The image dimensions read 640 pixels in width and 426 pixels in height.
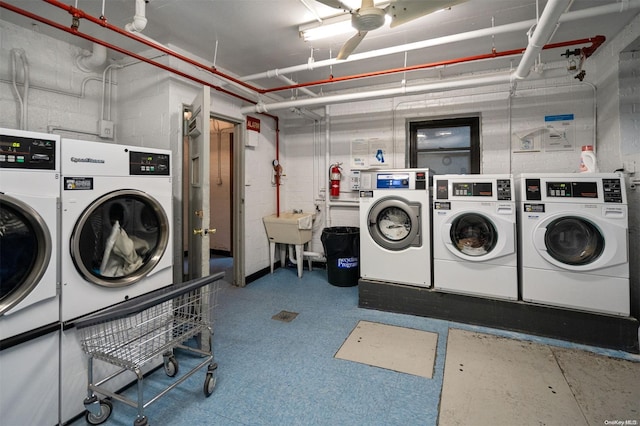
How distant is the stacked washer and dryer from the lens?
1625 millimetres

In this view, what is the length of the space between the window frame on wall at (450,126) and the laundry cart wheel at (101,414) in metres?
3.90

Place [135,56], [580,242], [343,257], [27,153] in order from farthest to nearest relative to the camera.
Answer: [343,257] → [580,242] → [135,56] → [27,153]

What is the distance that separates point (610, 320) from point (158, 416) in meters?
3.30

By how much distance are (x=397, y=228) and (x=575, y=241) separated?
1537mm

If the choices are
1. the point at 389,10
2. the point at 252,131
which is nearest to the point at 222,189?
the point at 252,131

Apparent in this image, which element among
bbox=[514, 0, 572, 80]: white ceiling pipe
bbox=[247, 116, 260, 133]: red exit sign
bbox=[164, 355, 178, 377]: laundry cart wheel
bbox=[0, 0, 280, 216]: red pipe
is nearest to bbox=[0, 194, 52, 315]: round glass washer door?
bbox=[164, 355, 178, 377]: laundry cart wheel

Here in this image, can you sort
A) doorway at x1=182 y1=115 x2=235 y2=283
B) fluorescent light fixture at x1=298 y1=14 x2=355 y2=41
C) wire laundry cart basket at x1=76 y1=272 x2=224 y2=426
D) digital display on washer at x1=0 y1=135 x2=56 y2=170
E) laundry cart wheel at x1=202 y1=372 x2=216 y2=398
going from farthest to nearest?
doorway at x1=182 y1=115 x2=235 y2=283, fluorescent light fixture at x1=298 y1=14 x2=355 y2=41, laundry cart wheel at x1=202 y1=372 x2=216 y2=398, wire laundry cart basket at x1=76 y1=272 x2=224 y2=426, digital display on washer at x1=0 y1=135 x2=56 y2=170

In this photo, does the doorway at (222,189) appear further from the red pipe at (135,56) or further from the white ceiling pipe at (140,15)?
the white ceiling pipe at (140,15)

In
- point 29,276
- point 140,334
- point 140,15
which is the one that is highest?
point 140,15

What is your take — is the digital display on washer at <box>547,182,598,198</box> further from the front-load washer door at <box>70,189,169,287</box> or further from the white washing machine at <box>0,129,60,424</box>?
the white washing machine at <box>0,129,60,424</box>

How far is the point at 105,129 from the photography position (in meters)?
3.17

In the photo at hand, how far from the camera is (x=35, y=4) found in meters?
2.35

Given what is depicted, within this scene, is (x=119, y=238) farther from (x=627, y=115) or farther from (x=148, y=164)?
(x=627, y=115)

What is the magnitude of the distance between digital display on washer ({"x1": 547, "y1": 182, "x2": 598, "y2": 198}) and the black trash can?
81.2 inches
